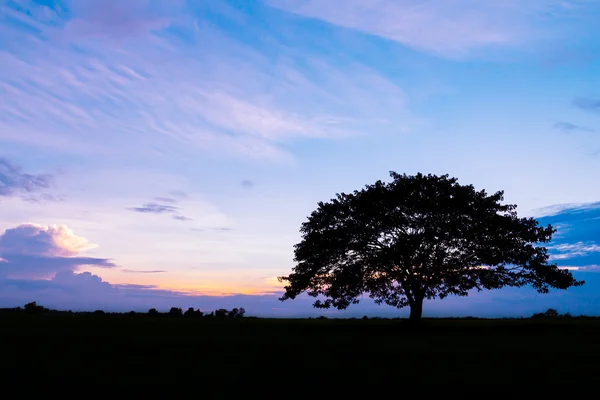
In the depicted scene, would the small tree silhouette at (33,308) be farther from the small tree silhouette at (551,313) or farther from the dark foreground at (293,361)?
the small tree silhouette at (551,313)

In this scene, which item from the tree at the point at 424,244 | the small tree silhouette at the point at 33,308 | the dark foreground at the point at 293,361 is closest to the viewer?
the dark foreground at the point at 293,361

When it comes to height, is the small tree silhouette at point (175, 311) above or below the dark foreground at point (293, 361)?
above

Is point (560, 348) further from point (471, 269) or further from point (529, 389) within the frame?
point (471, 269)

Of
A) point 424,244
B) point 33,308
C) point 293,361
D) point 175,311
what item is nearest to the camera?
point 293,361

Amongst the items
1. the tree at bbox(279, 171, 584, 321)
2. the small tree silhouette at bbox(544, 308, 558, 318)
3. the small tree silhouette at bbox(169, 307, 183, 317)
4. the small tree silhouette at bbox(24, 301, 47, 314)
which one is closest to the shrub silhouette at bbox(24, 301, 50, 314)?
the small tree silhouette at bbox(24, 301, 47, 314)

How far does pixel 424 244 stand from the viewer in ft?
137

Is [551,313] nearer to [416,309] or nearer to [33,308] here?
[416,309]

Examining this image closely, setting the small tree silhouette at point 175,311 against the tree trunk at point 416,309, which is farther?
the small tree silhouette at point 175,311

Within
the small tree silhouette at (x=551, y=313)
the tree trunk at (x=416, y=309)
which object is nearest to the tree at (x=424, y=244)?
the tree trunk at (x=416, y=309)

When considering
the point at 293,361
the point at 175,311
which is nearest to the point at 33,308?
the point at 175,311

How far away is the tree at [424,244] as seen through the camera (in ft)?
136

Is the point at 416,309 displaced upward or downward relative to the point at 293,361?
upward

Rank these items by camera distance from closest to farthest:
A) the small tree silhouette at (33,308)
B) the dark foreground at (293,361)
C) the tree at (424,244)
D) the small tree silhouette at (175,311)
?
1. the dark foreground at (293,361)
2. the tree at (424,244)
3. the small tree silhouette at (33,308)
4. the small tree silhouette at (175,311)

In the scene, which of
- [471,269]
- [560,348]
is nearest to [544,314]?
[471,269]
